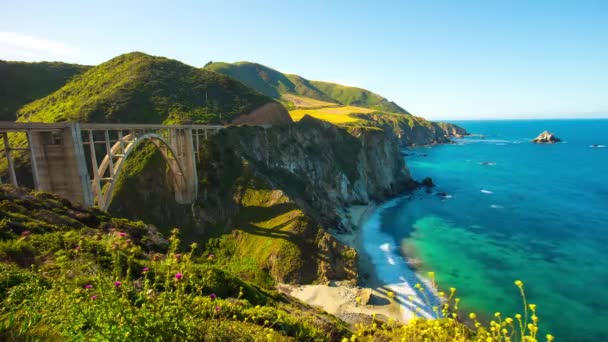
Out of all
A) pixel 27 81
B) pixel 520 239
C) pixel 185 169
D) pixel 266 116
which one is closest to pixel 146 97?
pixel 266 116

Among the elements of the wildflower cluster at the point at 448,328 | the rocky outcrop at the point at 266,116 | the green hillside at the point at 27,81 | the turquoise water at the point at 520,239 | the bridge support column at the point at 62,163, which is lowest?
the turquoise water at the point at 520,239

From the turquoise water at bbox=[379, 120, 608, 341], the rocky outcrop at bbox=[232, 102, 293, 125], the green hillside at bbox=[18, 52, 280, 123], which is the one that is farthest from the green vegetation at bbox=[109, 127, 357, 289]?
the rocky outcrop at bbox=[232, 102, 293, 125]

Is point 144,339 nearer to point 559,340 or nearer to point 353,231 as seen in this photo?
point 559,340

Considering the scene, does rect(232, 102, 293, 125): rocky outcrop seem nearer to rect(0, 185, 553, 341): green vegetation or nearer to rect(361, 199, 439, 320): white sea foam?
rect(361, 199, 439, 320): white sea foam

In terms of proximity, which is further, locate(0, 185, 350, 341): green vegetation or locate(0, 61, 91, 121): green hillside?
locate(0, 61, 91, 121): green hillside

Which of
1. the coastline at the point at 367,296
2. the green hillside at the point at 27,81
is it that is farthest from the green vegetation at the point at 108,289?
the green hillside at the point at 27,81

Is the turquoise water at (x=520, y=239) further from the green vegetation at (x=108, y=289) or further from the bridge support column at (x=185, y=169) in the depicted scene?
the bridge support column at (x=185, y=169)

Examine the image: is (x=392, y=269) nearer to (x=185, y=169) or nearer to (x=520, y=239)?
(x=520, y=239)

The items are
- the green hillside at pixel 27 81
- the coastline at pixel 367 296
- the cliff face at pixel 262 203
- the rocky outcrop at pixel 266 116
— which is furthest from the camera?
the green hillside at pixel 27 81
